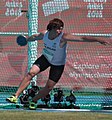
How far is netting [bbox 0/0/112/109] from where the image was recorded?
43.7 feet

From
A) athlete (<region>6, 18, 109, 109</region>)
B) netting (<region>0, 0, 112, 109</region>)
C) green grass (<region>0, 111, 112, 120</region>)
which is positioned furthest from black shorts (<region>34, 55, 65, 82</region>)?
netting (<region>0, 0, 112, 109</region>)

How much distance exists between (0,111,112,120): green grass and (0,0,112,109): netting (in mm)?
2229

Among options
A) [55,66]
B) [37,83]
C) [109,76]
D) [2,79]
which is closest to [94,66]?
[109,76]

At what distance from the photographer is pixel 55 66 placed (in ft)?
34.5

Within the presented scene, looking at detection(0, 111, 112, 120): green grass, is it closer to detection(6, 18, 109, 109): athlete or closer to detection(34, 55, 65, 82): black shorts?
detection(6, 18, 109, 109): athlete

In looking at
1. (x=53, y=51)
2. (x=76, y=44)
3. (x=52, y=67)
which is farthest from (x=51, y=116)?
(x=76, y=44)

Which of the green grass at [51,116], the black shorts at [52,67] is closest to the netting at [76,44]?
the green grass at [51,116]

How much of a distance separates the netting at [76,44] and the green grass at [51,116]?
2.23m

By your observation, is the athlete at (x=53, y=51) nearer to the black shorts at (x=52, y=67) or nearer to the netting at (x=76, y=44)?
the black shorts at (x=52, y=67)

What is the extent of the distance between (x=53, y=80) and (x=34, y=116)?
0.77m

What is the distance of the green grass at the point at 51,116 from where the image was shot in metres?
10.2

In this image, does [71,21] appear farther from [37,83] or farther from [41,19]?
[37,83]

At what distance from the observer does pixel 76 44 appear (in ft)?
44.5

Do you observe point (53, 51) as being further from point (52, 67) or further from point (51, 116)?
point (51, 116)
